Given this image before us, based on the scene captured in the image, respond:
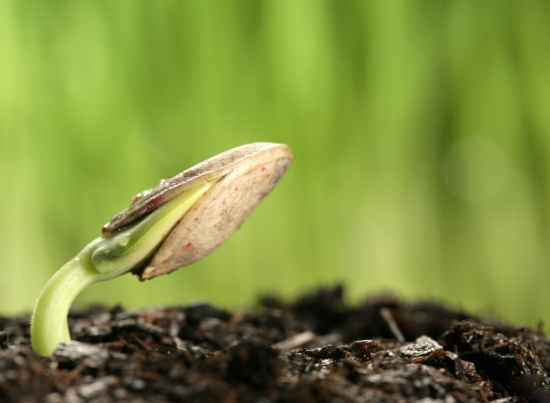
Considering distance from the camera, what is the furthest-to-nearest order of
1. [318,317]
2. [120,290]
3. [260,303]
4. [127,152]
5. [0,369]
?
[120,290] < [127,152] < [260,303] < [318,317] < [0,369]

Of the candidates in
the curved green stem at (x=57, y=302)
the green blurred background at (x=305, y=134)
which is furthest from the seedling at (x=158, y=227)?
the green blurred background at (x=305, y=134)

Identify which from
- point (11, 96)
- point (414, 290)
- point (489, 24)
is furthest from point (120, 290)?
point (489, 24)

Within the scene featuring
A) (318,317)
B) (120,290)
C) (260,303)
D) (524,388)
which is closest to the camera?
(524,388)

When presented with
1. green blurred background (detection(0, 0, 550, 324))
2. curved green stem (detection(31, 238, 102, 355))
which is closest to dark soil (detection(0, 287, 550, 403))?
curved green stem (detection(31, 238, 102, 355))

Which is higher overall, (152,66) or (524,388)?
(152,66)

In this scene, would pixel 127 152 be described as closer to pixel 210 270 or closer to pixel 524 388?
pixel 210 270

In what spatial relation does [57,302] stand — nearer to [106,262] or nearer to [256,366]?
[106,262]

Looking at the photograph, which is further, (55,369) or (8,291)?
(8,291)

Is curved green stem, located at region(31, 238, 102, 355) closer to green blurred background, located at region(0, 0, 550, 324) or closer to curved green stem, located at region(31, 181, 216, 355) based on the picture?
curved green stem, located at region(31, 181, 216, 355)
